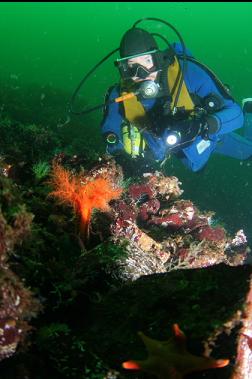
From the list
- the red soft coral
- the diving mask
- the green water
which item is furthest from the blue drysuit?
Answer: the green water

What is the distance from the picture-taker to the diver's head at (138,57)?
6.98 meters

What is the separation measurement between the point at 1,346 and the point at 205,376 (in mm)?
1308

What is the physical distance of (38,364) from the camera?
2264 millimetres

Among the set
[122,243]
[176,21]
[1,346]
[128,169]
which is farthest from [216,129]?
[176,21]

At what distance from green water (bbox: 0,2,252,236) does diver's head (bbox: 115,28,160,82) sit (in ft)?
19.2

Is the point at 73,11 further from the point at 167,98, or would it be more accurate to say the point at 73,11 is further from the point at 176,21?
the point at 167,98

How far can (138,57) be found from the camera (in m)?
7.00

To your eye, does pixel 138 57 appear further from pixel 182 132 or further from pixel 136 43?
pixel 182 132

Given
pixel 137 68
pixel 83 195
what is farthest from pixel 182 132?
pixel 83 195

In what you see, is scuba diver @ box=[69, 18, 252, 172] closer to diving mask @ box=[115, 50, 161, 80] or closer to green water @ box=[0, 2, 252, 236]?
diving mask @ box=[115, 50, 161, 80]

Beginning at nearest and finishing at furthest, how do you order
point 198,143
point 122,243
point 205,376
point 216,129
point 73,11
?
point 205,376 < point 122,243 < point 216,129 < point 198,143 < point 73,11

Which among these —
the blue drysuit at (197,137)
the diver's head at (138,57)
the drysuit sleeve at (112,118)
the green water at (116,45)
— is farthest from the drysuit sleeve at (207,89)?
the green water at (116,45)

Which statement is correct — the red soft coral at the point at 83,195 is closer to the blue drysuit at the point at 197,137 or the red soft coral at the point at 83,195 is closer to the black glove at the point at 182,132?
the black glove at the point at 182,132

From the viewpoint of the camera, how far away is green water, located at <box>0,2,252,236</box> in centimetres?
1286
